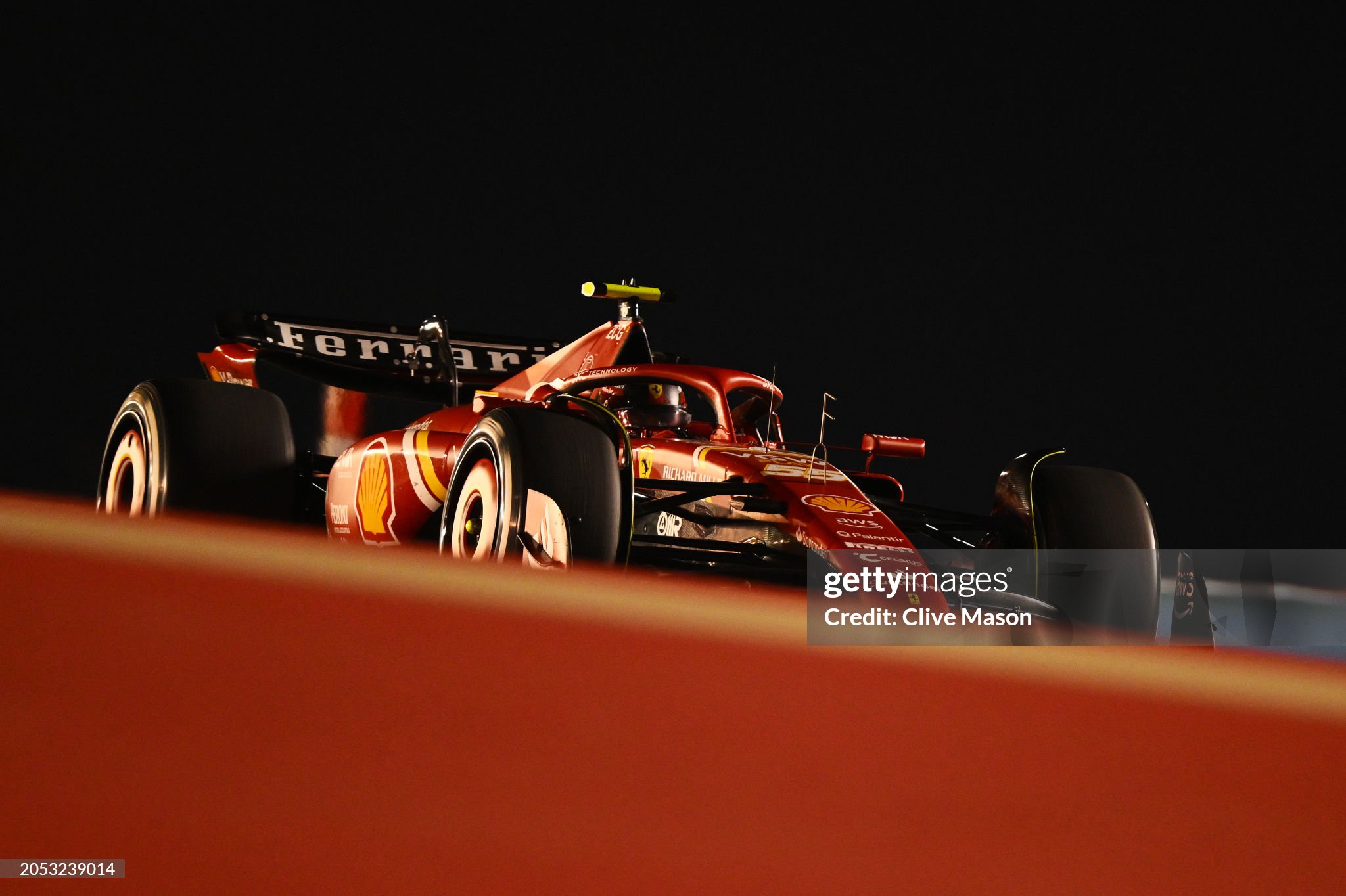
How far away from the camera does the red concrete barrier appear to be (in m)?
0.95

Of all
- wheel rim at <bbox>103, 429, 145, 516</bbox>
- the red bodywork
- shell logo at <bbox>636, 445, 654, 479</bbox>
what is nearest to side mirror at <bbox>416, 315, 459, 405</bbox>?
the red bodywork

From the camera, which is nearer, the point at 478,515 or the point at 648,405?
the point at 478,515

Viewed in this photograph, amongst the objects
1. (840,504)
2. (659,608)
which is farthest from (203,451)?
(659,608)

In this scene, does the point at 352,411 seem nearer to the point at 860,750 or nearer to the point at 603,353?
the point at 603,353

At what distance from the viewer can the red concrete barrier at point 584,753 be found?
95 centimetres

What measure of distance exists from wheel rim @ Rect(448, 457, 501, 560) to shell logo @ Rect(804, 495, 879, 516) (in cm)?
60

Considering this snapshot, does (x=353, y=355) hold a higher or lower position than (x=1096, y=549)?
higher

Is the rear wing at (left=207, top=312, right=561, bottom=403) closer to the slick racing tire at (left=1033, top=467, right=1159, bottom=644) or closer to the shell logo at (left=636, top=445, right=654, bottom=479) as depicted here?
the shell logo at (left=636, top=445, right=654, bottom=479)

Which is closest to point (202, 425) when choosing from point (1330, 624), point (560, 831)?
point (560, 831)

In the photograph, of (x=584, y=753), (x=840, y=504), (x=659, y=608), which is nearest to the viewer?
(x=584, y=753)

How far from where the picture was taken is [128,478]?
124 inches

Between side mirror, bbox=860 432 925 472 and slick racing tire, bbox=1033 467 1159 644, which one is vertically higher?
side mirror, bbox=860 432 925 472

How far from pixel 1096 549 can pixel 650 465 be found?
1.01 m

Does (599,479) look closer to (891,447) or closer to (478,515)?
(478,515)
